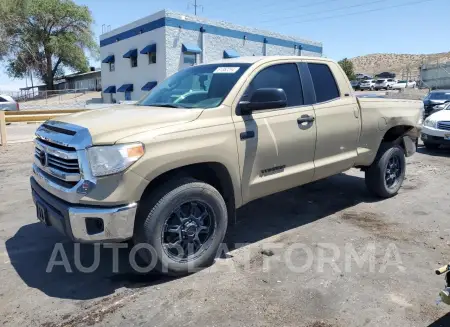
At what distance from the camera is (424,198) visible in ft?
20.2

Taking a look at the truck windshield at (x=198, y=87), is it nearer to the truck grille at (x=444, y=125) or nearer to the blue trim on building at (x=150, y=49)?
the truck grille at (x=444, y=125)

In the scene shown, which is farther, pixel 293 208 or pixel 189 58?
pixel 189 58

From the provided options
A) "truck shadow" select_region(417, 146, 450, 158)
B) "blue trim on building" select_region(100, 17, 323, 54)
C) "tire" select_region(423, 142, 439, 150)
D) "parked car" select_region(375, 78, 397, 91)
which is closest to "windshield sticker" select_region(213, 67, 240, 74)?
"truck shadow" select_region(417, 146, 450, 158)

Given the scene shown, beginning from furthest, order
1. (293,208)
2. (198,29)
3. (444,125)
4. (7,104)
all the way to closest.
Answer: (198,29)
(7,104)
(444,125)
(293,208)

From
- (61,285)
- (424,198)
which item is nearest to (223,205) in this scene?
(61,285)

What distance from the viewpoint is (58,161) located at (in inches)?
136

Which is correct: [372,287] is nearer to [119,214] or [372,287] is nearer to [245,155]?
[245,155]

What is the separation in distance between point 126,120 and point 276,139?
1575 millimetres

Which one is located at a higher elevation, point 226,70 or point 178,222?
point 226,70

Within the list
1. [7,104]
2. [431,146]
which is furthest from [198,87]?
[7,104]

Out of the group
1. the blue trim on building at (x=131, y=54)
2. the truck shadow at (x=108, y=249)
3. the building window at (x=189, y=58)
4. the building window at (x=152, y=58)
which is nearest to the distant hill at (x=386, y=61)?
the building window at (x=189, y=58)

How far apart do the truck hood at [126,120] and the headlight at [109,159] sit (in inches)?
2.7

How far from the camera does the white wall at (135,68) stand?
90.6ft

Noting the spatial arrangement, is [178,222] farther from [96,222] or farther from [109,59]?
[109,59]
